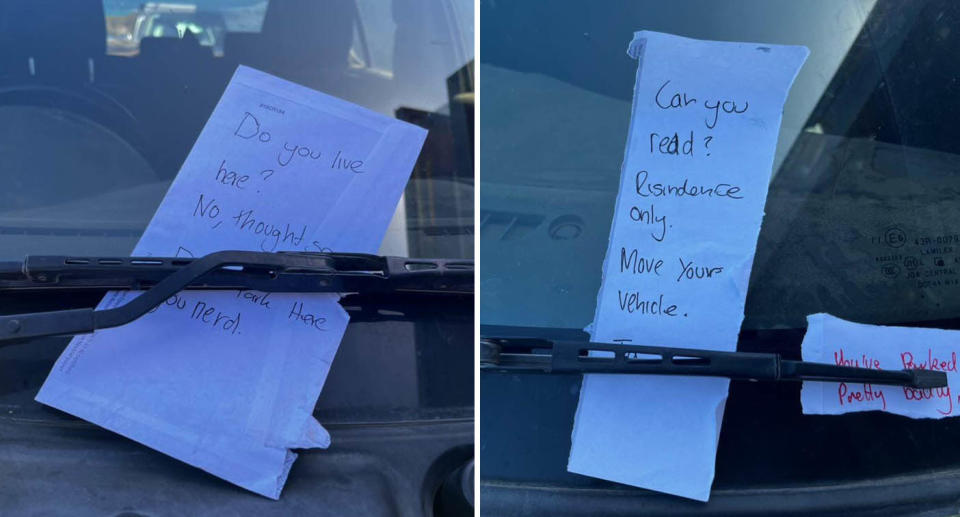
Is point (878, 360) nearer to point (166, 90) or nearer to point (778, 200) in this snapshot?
point (778, 200)

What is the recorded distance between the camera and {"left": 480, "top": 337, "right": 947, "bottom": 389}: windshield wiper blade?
1.51 m

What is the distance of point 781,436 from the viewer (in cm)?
162

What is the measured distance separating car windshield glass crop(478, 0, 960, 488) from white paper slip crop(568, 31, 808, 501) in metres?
0.04

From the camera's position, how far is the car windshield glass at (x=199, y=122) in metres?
1.76

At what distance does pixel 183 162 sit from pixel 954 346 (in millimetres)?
1483

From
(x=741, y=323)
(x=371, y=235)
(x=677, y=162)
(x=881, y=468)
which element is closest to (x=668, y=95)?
(x=677, y=162)

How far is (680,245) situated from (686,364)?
228 mm

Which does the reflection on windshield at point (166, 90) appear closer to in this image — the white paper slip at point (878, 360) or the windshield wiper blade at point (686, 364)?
the windshield wiper blade at point (686, 364)

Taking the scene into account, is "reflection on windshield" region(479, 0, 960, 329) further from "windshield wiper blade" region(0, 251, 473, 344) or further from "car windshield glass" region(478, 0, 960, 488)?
"windshield wiper blade" region(0, 251, 473, 344)

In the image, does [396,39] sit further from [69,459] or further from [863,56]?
[69,459]

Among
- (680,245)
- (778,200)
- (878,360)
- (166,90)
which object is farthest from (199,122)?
(878,360)

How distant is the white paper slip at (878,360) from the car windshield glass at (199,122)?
62 cm

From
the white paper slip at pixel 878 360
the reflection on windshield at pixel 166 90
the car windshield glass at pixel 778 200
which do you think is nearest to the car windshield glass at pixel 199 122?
the reflection on windshield at pixel 166 90

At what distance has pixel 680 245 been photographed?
64.8 inches
